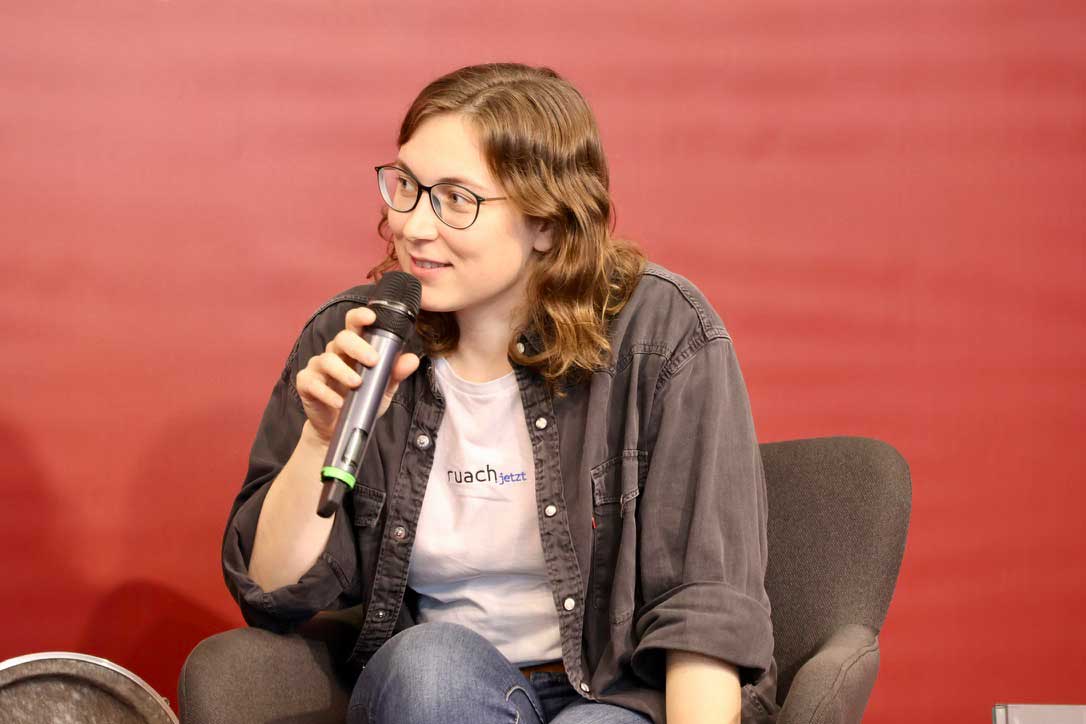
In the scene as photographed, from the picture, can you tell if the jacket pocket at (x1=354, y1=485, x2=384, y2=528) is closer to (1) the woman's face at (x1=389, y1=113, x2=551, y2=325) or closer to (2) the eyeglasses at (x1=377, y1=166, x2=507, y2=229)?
(1) the woman's face at (x1=389, y1=113, x2=551, y2=325)

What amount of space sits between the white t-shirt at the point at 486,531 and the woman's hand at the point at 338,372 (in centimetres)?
21

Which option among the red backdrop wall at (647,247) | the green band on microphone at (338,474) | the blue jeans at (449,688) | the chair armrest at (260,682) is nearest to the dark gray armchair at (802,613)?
the chair armrest at (260,682)

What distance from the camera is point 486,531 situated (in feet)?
4.97

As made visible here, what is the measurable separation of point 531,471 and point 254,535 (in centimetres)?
37

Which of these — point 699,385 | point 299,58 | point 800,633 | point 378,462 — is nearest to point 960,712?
point 800,633

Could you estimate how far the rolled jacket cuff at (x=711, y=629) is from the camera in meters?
1.33

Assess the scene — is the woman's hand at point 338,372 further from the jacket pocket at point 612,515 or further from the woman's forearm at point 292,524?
the jacket pocket at point 612,515

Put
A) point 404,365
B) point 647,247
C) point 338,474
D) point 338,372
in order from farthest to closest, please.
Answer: point 647,247 → point 404,365 → point 338,372 → point 338,474

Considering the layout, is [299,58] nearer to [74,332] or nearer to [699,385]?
[74,332]

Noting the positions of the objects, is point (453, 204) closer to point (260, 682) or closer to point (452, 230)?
point (452, 230)

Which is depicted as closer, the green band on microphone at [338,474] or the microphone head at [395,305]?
the green band on microphone at [338,474]

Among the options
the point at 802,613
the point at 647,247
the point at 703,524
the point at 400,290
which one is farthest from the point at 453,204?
the point at 647,247

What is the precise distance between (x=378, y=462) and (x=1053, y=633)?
4.97 feet

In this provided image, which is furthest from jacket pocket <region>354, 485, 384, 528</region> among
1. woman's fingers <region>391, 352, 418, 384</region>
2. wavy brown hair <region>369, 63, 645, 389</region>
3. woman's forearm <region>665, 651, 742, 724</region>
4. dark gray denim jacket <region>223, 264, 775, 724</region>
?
woman's forearm <region>665, 651, 742, 724</region>
